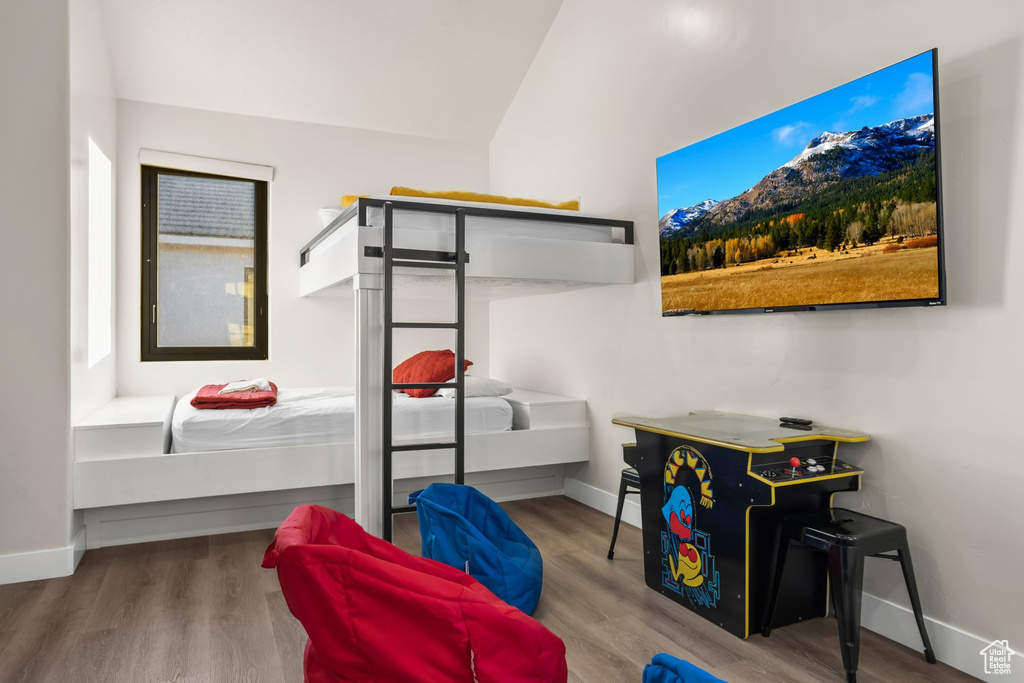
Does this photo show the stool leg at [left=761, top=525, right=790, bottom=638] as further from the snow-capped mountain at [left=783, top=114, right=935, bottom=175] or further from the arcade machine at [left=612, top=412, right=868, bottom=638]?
the snow-capped mountain at [left=783, top=114, right=935, bottom=175]

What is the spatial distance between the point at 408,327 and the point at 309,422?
0.86 meters

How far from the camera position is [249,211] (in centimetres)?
470

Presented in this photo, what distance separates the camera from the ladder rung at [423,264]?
2.98 metres

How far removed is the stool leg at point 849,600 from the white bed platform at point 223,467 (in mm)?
2003

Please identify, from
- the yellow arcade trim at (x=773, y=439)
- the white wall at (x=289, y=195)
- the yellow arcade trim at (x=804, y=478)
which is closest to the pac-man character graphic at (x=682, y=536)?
the yellow arcade trim at (x=773, y=439)

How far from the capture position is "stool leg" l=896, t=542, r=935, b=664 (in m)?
2.08

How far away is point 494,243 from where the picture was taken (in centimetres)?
324

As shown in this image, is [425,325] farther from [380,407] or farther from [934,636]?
[934,636]

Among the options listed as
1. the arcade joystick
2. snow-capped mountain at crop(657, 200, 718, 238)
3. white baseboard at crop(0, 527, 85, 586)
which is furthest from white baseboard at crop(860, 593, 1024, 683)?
white baseboard at crop(0, 527, 85, 586)

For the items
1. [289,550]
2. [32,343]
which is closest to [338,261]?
[32,343]

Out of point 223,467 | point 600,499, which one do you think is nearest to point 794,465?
point 600,499

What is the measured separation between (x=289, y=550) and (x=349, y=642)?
269 mm

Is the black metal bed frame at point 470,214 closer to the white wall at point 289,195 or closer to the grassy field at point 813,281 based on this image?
the grassy field at point 813,281

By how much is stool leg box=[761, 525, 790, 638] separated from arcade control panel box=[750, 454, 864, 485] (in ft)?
Answer: 0.70
